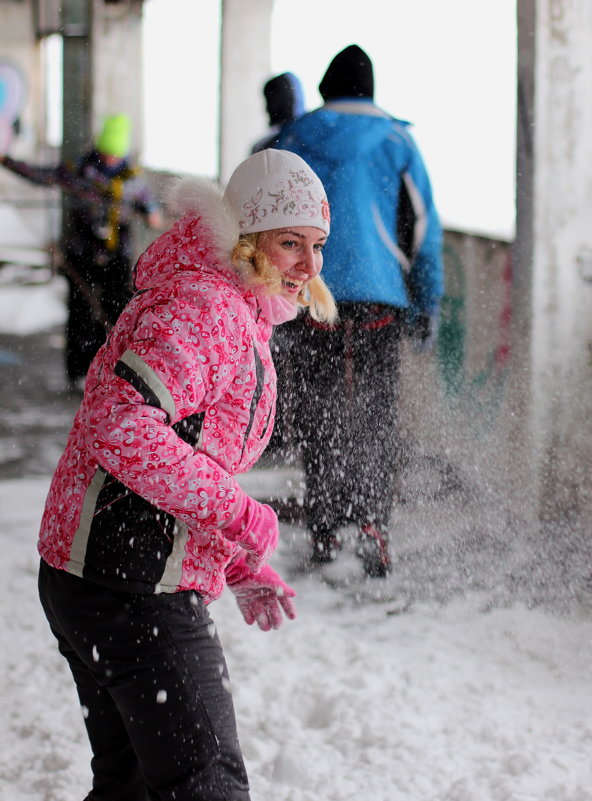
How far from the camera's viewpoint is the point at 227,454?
4.65 ft

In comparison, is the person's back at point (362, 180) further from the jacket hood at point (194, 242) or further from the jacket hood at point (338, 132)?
the jacket hood at point (194, 242)

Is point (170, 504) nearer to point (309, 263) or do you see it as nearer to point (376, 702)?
point (309, 263)

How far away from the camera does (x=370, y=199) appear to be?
331 centimetres

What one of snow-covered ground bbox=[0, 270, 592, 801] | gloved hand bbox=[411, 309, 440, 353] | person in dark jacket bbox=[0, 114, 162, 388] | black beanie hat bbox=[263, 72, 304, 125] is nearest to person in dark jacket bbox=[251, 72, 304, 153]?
black beanie hat bbox=[263, 72, 304, 125]

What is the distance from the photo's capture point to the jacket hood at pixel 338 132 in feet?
10.6

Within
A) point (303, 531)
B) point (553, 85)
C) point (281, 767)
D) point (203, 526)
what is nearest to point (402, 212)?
point (553, 85)

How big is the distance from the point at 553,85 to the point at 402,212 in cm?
118

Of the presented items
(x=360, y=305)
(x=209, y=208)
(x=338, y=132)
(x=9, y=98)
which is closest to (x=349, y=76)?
(x=338, y=132)

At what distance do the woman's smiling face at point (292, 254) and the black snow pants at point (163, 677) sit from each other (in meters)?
0.53

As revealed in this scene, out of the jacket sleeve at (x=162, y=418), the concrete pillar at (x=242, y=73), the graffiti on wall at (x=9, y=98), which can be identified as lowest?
the jacket sleeve at (x=162, y=418)

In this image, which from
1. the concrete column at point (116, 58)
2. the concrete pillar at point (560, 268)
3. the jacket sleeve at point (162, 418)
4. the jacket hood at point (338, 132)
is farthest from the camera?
the concrete column at point (116, 58)

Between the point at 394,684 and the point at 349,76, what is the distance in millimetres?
2069

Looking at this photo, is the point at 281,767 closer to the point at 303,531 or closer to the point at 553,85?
the point at 303,531

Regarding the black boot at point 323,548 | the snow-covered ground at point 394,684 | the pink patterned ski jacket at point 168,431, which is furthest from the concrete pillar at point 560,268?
the pink patterned ski jacket at point 168,431
